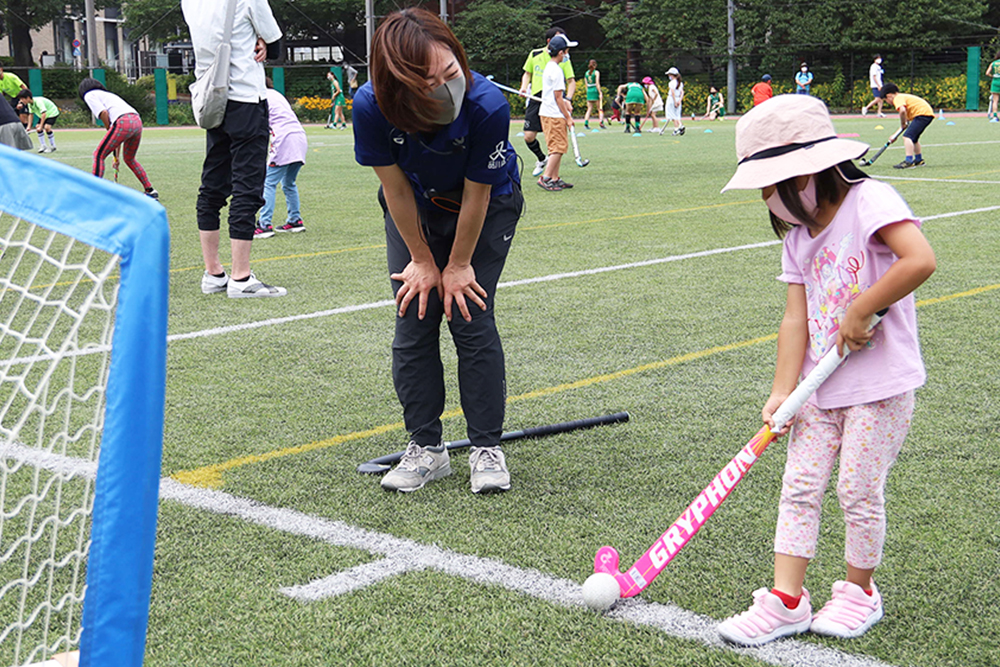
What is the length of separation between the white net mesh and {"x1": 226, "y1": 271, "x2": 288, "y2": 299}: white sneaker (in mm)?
1979

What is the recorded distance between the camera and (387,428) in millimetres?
4594

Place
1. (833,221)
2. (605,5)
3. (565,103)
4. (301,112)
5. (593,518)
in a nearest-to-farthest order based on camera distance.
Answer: (833,221) → (593,518) → (565,103) → (301,112) → (605,5)

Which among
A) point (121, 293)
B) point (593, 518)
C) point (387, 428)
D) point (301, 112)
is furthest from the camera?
point (301, 112)

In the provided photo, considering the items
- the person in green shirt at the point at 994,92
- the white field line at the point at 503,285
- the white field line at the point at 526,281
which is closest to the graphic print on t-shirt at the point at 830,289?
the white field line at the point at 503,285

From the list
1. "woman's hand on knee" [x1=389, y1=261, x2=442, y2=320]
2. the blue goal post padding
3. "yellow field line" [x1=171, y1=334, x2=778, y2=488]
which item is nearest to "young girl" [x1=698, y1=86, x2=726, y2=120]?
"yellow field line" [x1=171, y1=334, x2=778, y2=488]

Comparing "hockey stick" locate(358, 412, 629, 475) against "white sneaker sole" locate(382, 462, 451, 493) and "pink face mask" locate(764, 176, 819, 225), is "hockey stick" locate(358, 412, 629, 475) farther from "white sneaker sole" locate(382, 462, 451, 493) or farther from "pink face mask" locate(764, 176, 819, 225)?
"pink face mask" locate(764, 176, 819, 225)

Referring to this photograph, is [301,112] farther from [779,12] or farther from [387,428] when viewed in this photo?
[387,428]

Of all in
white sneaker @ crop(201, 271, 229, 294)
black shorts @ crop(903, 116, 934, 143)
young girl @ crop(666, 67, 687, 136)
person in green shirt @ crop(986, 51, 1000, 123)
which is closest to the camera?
white sneaker @ crop(201, 271, 229, 294)

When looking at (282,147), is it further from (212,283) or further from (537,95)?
(537,95)

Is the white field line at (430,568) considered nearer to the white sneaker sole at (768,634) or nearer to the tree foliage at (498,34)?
the white sneaker sole at (768,634)

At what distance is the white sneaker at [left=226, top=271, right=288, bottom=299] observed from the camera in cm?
732

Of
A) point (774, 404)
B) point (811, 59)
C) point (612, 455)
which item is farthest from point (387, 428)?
point (811, 59)

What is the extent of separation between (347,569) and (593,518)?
84cm

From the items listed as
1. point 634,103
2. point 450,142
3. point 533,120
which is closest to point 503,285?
point 450,142
